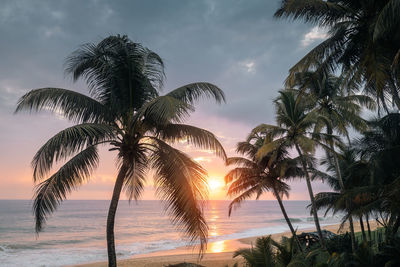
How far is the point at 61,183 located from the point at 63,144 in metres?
1.01

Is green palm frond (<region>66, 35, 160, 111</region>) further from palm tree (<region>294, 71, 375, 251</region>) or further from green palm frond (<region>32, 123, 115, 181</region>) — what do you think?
palm tree (<region>294, 71, 375, 251</region>)

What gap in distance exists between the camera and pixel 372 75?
748 cm

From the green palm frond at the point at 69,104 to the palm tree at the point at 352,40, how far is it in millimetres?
6171

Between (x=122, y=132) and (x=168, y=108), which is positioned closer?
(x=168, y=108)

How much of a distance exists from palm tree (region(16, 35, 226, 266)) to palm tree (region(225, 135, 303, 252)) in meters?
7.71

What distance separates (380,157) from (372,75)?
3846mm

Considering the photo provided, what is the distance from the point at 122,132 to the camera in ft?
26.9

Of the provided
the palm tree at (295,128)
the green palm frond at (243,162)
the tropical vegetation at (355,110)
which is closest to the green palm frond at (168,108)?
the tropical vegetation at (355,110)

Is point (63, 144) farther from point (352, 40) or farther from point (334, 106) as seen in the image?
point (334, 106)

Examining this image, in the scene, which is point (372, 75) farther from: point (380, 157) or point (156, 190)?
point (156, 190)

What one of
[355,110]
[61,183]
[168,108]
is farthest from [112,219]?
[355,110]

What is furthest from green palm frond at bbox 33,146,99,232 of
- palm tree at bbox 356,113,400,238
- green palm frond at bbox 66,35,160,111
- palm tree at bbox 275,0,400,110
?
palm tree at bbox 356,113,400,238

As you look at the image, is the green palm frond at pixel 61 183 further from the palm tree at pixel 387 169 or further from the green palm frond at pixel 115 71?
the palm tree at pixel 387 169

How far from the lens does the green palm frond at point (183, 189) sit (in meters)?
6.80
